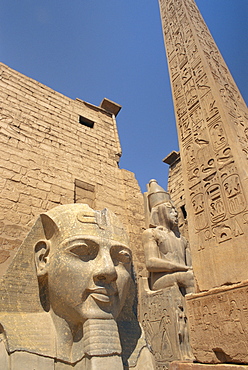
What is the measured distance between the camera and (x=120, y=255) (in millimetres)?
2125

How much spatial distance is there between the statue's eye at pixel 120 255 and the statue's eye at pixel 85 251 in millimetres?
150

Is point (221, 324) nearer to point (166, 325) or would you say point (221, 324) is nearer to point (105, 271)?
point (105, 271)

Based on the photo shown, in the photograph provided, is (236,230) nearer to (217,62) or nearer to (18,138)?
(217,62)

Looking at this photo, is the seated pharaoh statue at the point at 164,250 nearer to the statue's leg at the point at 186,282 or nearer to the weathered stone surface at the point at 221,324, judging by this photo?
the statue's leg at the point at 186,282

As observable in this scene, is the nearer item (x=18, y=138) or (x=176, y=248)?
(x=176, y=248)

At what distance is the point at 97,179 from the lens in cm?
579

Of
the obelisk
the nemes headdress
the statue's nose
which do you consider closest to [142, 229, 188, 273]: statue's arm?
the nemes headdress

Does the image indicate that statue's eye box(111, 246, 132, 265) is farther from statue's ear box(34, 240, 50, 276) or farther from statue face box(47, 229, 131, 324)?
statue's ear box(34, 240, 50, 276)

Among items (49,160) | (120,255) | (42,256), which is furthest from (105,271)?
(49,160)

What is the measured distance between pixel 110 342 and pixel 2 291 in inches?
30.8

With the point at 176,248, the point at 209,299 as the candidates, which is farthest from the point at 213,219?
the point at 176,248

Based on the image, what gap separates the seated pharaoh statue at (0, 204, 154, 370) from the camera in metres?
1.72

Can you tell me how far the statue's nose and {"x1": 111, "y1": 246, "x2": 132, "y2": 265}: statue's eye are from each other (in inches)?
4.6

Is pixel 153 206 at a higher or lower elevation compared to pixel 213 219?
higher
